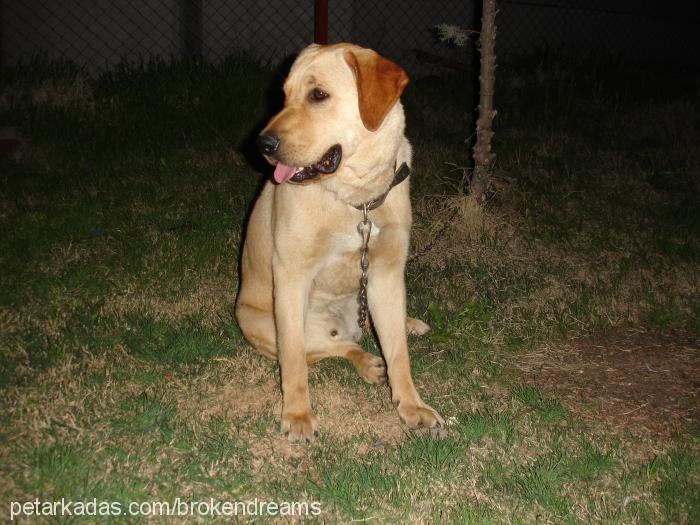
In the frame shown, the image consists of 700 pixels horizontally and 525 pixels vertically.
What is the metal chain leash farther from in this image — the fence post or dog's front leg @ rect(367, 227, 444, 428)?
the fence post

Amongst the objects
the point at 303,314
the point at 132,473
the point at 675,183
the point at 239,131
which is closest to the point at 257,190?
the point at 239,131

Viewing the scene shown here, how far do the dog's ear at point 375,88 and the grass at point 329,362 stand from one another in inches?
52.2

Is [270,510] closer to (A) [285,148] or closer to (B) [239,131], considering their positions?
(A) [285,148]

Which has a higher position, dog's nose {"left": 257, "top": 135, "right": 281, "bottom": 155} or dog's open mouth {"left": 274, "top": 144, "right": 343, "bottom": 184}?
dog's nose {"left": 257, "top": 135, "right": 281, "bottom": 155}

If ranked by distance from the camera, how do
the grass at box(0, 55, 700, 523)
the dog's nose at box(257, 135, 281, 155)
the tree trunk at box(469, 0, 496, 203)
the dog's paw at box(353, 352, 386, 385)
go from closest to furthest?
the grass at box(0, 55, 700, 523), the dog's nose at box(257, 135, 281, 155), the dog's paw at box(353, 352, 386, 385), the tree trunk at box(469, 0, 496, 203)

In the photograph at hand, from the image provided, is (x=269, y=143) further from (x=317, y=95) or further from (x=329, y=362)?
(x=329, y=362)

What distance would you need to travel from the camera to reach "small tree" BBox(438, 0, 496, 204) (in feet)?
15.5

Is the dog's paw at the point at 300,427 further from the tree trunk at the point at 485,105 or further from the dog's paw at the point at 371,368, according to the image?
the tree trunk at the point at 485,105

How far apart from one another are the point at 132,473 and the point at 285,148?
138cm

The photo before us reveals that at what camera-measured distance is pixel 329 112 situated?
8.95 feet

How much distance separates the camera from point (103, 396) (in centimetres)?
295

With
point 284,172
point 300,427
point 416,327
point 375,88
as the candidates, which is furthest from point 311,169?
point 416,327

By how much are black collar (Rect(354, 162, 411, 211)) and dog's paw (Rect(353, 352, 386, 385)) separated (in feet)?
2.78

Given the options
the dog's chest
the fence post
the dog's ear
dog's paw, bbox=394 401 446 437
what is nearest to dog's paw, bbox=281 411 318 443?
dog's paw, bbox=394 401 446 437
